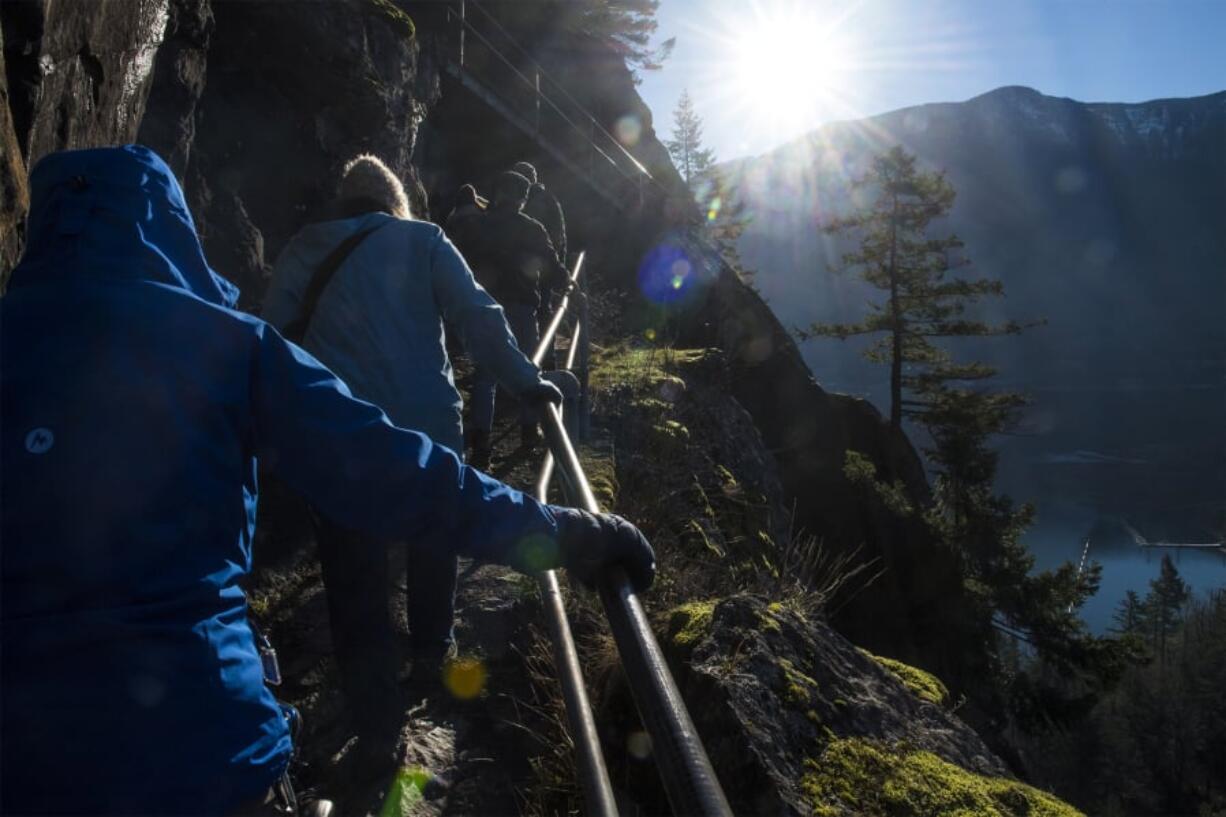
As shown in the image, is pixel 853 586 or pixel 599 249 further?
pixel 599 249

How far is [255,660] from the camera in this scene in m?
1.27

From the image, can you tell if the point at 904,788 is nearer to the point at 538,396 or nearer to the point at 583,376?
the point at 538,396

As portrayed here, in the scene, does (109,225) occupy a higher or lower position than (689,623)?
higher

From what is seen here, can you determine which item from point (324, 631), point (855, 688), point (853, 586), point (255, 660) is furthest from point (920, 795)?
point (853, 586)

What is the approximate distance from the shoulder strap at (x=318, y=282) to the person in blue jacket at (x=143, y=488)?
1.35m

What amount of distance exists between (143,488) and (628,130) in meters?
30.5

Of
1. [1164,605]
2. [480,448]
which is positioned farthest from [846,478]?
[1164,605]

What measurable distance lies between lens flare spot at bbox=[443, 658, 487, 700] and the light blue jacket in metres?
1.23

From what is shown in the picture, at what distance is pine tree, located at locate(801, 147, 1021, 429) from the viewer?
24.2 metres

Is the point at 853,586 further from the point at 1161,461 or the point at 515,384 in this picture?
the point at 1161,461

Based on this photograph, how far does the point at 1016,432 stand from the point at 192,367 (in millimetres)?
25305

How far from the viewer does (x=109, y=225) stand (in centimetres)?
127

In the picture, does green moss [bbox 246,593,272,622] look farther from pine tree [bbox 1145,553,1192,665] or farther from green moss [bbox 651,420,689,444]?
pine tree [bbox 1145,553,1192,665]

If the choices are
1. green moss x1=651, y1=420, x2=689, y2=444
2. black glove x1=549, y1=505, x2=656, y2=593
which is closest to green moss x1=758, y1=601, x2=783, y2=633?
black glove x1=549, y1=505, x2=656, y2=593
